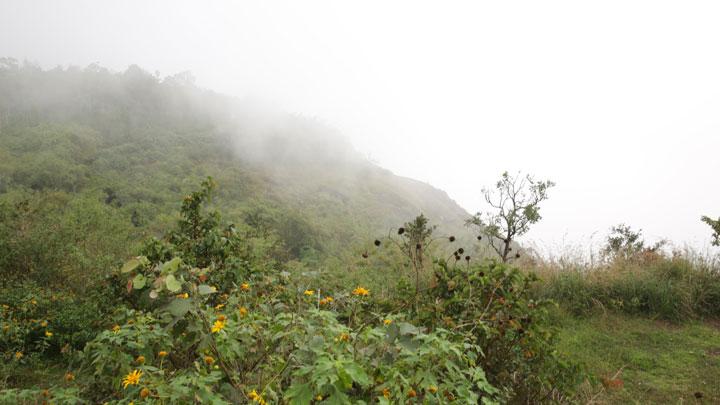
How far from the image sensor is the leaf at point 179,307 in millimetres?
1359

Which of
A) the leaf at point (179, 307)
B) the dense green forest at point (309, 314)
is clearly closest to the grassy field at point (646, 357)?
the dense green forest at point (309, 314)

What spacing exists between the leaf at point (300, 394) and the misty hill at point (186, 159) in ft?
44.0

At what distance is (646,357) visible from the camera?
4188 mm

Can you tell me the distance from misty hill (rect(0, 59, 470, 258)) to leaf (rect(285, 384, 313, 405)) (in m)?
13.4

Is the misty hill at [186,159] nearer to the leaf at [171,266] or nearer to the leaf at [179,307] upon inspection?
the leaf at [179,307]

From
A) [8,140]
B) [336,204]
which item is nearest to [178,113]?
[8,140]

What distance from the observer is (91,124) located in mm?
31906

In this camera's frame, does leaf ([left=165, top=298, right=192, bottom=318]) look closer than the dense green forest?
Yes

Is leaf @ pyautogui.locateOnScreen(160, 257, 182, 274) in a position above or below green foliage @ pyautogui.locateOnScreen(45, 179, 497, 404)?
above

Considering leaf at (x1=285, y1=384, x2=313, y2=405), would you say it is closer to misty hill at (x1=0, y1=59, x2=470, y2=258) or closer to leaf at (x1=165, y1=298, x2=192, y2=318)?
leaf at (x1=165, y1=298, x2=192, y2=318)

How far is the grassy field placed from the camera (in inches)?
132

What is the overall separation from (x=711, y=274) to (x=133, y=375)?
7534mm

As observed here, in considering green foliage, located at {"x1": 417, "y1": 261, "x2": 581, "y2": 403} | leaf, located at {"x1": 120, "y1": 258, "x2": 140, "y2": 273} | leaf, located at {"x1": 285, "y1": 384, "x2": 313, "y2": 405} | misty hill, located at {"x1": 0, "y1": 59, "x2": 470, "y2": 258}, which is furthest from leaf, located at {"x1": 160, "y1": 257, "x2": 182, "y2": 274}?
misty hill, located at {"x1": 0, "y1": 59, "x2": 470, "y2": 258}

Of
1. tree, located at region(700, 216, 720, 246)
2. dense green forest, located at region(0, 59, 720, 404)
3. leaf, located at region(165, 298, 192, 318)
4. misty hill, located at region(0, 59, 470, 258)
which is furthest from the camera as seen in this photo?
misty hill, located at region(0, 59, 470, 258)
